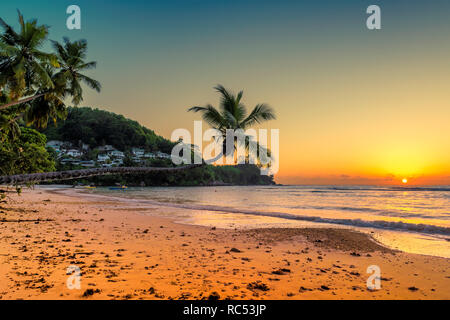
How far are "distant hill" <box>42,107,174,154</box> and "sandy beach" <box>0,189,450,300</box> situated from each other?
138 m

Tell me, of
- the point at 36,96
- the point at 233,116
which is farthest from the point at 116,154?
the point at 233,116

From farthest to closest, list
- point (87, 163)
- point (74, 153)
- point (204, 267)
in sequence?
point (74, 153)
point (87, 163)
point (204, 267)

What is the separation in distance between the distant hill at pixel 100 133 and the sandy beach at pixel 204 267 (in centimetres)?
13801

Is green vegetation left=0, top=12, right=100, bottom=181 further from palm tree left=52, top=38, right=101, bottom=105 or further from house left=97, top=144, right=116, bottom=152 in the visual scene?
house left=97, top=144, right=116, bottom=152

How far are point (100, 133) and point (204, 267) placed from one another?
490 ft

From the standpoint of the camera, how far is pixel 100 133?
140000mm

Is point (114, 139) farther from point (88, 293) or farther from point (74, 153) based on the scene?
Answer: point (88, 293)

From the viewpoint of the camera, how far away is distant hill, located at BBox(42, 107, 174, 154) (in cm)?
13100

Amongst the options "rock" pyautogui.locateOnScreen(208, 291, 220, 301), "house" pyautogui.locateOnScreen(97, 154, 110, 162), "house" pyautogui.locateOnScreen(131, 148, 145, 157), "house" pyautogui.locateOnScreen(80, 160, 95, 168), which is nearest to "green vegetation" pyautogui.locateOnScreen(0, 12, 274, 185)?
"rock" pyautogui.locateOnScreen(208, 291, 220, 301)

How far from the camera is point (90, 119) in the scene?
145375 millimetres
